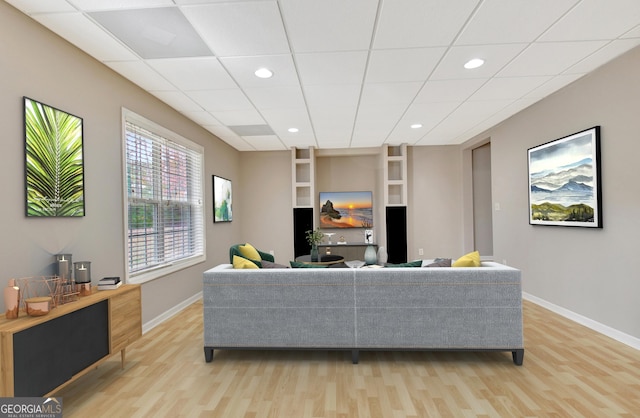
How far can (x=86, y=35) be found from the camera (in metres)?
2.57

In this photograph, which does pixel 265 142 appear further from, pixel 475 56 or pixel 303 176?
pixel 475 56

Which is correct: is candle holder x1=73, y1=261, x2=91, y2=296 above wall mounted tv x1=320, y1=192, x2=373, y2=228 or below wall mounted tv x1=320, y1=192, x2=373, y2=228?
below

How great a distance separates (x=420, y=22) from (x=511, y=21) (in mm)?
646

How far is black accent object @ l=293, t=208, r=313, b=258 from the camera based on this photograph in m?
6.99

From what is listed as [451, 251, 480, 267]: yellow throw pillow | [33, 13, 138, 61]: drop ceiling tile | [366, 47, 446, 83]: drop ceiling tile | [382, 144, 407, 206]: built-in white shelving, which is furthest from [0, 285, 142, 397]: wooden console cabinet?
[382, 144, 407, 206]: built-in white shelving

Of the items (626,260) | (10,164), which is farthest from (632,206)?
(10,164)

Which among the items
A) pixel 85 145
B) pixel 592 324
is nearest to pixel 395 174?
pixel 592 324

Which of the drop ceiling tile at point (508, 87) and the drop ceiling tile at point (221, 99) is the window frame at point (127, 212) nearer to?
the drop ceiling tile at point (221, 99)

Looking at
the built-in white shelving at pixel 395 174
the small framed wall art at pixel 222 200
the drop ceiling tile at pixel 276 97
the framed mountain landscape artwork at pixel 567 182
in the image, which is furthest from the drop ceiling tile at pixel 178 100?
the framed mountain landscape artwork at pixel 567 182

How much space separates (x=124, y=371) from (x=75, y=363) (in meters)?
0.64

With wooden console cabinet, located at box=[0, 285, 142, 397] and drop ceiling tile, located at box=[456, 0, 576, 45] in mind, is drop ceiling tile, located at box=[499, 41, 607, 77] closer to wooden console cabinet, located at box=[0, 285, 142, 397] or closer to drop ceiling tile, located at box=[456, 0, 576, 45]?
drop ceiling tile, located at box=[456, 0, 576, 45]

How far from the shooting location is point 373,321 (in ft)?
9.04

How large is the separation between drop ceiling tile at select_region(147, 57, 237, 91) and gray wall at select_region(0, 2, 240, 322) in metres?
0.51

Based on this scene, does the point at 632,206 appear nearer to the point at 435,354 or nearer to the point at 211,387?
the point at 435,354
